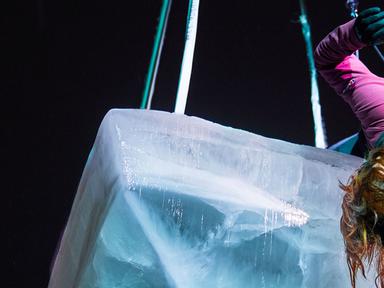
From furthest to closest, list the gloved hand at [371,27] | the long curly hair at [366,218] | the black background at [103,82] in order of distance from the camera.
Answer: the black background at [103,82] → the gloved hand at [371,27] → the long curly hair at [366,218]

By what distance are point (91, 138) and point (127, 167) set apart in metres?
0.93

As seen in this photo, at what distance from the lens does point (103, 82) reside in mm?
1601

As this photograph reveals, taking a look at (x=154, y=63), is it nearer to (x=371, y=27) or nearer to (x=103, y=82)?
(x=103, y=82)

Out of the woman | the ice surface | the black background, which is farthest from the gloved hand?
the black background

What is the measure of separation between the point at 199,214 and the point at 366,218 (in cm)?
19

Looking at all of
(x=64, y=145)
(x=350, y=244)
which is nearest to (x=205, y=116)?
(x=64, y=145)

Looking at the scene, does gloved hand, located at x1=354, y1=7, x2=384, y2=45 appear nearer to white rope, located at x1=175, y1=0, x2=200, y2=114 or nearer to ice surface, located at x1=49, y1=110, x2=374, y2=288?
ice surface, located at x1=49, y1=110, x2=374, y2=288

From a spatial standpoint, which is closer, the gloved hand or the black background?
the gloved hand

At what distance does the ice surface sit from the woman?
6cm

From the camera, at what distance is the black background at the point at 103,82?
1577 millimetres

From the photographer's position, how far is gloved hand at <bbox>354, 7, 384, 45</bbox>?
34.1 inches

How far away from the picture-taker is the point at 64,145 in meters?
1.63

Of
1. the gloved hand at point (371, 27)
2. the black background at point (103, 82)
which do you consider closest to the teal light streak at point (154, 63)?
the black background at point (103, 82)

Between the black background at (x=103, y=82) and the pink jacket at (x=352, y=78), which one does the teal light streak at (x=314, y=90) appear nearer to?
the black background at (x=103, y=82)
